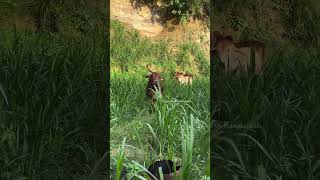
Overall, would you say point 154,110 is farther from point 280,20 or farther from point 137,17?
point 280,20

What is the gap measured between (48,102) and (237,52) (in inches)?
29.5

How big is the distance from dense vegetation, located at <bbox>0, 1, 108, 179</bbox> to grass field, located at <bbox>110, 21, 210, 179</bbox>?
165mm

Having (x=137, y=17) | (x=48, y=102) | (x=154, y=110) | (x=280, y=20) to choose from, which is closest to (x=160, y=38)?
(x=137, y=17)

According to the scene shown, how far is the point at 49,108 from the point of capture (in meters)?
1.54

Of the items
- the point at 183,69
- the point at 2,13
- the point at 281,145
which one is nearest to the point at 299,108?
the point at 281,145

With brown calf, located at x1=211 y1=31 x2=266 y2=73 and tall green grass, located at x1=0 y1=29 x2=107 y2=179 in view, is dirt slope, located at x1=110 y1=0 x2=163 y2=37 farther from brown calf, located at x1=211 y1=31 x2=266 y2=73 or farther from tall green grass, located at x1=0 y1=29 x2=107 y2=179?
tall green grass, located at x1=0 y1=29 x2=107 y2=179

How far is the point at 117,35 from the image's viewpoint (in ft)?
16.1

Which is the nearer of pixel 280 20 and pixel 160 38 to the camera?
pixel 280 20

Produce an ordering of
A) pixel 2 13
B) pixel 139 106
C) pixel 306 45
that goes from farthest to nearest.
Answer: pixel 139 106
pixel 306 45
pixel 2 13

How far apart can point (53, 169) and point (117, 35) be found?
347 centimetres

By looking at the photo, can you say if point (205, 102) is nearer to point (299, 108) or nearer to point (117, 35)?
point (117, 35)

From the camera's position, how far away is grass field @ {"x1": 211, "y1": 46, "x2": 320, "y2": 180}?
4.79ft

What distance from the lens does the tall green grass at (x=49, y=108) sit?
4.90 feet

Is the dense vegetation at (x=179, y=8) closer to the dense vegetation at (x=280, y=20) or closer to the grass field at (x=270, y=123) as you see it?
the dense vegetation at (x=280, y=20)
